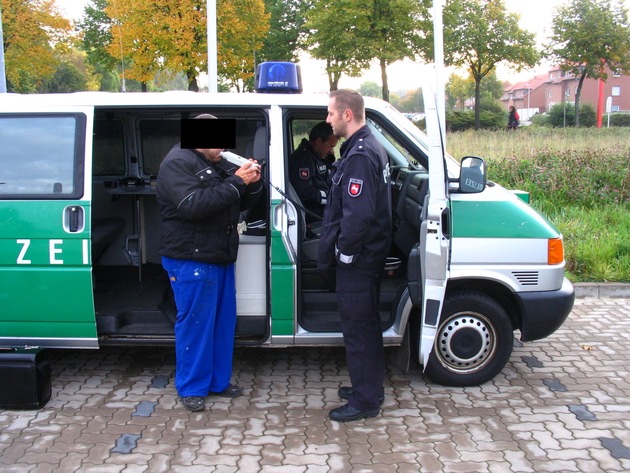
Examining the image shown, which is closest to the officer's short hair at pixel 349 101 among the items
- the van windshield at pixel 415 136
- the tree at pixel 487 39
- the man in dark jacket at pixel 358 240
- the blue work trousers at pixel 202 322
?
the man in dark jacket at pixel 358 240

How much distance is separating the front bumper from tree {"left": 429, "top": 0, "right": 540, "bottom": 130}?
1012 inches

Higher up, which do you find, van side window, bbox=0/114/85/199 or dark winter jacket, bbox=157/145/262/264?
van side window, bbox=0/114/85/199

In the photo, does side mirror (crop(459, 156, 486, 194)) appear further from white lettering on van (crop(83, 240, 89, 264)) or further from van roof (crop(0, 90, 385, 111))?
white lettering on van (crop(83, 240, 89, 264))

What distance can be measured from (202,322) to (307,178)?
5.88 ft

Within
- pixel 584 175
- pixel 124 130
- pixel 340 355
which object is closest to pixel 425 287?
pixel 340 355

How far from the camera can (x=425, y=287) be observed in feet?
12.8

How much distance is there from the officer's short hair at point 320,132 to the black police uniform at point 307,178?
0.07m

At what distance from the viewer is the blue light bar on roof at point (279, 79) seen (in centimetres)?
452

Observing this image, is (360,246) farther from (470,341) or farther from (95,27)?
(95,27)

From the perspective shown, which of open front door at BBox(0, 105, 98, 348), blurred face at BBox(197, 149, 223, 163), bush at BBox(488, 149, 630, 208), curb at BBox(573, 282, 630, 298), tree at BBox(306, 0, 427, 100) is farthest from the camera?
tree at BBox(306, 0, 427, 100)

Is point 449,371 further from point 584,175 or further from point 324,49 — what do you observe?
point 324,49

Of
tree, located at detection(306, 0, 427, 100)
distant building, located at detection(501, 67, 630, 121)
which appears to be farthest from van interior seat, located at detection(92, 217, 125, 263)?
distant building, located at detection(501, 67, 630, 121)

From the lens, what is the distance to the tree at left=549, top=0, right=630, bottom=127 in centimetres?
2850

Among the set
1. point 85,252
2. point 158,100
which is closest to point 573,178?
point 158,100
